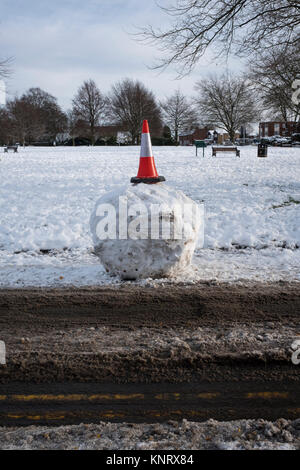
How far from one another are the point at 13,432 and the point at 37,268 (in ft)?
13.1

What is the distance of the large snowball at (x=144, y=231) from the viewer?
17.2ft

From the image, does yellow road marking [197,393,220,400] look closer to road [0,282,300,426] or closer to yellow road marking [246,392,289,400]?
road [0,282,300,426]

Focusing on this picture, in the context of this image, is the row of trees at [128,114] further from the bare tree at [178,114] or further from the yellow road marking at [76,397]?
the yellow road marking at [76,397]

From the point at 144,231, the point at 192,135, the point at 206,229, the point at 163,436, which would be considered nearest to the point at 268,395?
A: the point at 163,436

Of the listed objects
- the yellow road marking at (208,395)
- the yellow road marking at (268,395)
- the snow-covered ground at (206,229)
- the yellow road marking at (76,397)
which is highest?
the snow-covered ground at (206,229)

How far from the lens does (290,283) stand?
17.4 ft

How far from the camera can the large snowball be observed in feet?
17.2

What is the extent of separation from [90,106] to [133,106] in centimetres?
1046

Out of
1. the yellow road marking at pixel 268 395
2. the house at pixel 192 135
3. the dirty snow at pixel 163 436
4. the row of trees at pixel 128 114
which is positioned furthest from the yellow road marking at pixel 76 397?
the house at pixel 192 135

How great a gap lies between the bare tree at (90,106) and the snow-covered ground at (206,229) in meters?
52.4

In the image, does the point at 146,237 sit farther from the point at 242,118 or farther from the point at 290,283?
the point at 242,118

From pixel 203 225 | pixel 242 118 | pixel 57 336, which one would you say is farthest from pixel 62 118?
pixel 57 336

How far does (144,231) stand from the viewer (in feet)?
17.1

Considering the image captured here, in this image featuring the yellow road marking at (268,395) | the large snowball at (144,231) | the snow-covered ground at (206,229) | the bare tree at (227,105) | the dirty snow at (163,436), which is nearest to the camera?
the dirty snow at (163,436)
